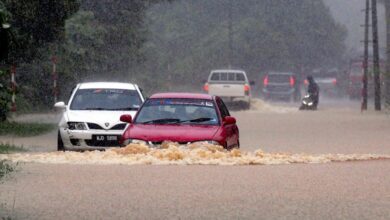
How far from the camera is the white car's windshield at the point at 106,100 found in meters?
25.5

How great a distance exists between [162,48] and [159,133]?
74695 mm

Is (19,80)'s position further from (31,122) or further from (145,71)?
(145,71)

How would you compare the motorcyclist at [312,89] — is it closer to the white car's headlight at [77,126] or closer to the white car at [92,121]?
the white car at [92,121]

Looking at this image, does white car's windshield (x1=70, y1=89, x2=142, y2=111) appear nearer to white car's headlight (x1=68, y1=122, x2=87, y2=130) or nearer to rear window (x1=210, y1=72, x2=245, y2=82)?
white car's headlight (x1=68, y1=122, x2=87, y2=130)

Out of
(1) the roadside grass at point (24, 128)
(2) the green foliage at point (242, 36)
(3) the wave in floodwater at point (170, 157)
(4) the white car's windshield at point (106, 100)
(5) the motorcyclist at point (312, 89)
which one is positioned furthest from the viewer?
(2) the green foliage at point (242, 36)

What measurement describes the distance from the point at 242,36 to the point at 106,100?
6699cm

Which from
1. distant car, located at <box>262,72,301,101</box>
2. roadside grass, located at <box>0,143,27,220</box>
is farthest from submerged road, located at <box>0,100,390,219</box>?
distant car, located at <box>262,72,301,101</box>

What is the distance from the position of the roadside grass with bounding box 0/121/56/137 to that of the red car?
36.6 ft

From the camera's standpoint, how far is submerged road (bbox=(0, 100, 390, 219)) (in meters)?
13.5

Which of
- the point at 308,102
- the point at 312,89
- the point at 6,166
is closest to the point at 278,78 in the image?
the point at 308,102

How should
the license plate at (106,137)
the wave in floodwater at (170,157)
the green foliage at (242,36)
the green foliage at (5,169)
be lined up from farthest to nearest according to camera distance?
the green foliage at (242,36) → the license plate at (106,137) → the wave in floodwater at (170,157) → the green foliage at (5,169)

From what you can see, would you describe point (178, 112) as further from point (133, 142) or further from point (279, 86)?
point (279, 86)

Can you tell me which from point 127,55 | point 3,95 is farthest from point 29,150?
point 127,55

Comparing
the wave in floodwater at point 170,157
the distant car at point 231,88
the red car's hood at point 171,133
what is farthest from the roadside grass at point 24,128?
the distant car at point 231,88
